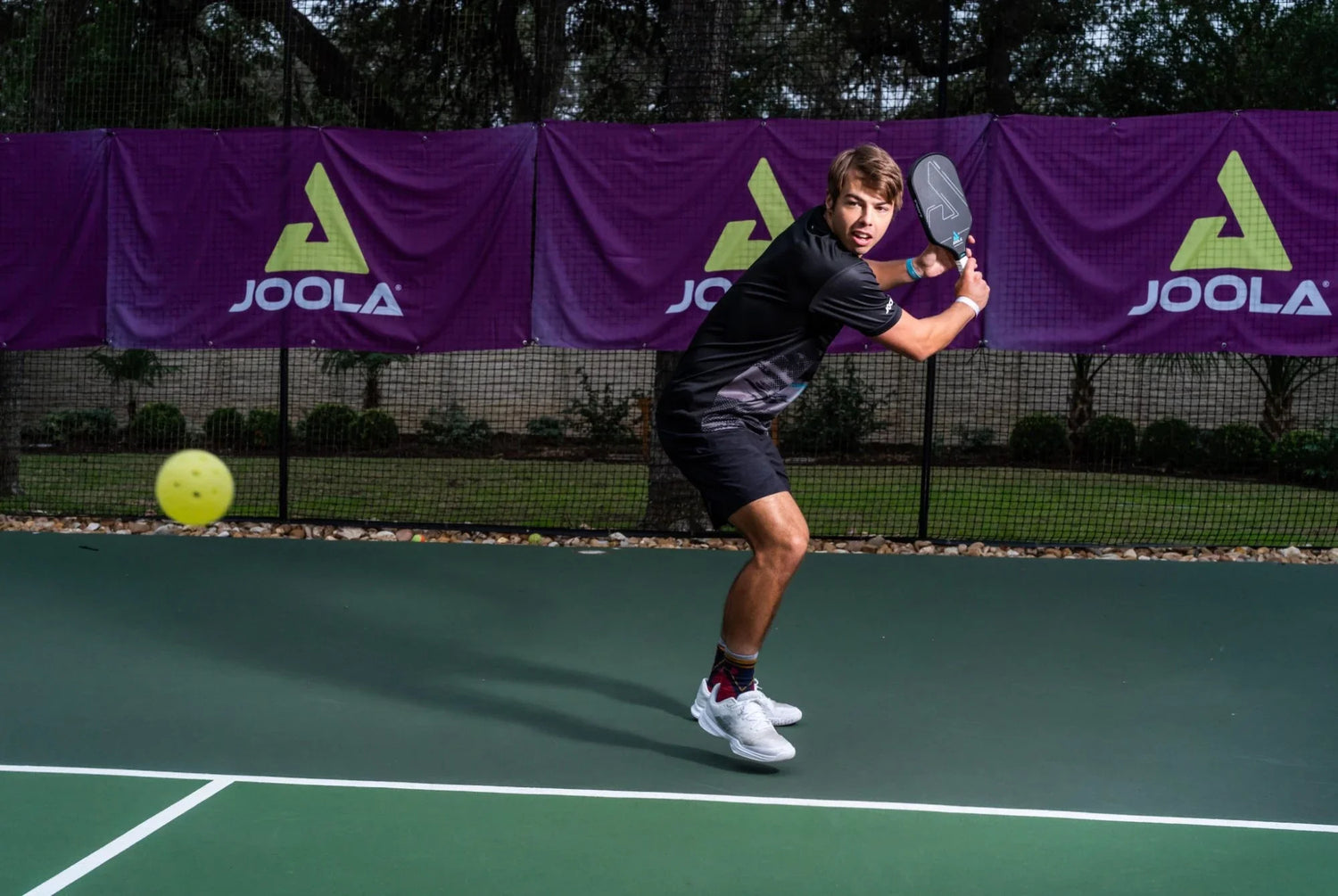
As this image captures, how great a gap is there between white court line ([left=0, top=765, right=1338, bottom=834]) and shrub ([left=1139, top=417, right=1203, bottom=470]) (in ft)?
34.0

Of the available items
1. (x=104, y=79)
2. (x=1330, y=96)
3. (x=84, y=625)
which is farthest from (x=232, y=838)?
(x=1330, y=96)

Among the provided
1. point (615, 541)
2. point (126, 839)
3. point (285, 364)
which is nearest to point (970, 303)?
point (126, 839)

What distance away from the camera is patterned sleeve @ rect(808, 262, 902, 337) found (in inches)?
148

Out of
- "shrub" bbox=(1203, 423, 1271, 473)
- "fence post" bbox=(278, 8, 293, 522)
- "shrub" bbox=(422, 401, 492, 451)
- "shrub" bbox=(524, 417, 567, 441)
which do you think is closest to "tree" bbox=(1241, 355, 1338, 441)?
"shrub" bbox=(1203, 423, 1271, 473)

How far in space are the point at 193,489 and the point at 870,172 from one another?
11.8 feet

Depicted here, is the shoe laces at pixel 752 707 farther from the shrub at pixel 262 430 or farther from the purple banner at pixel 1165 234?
the shrub at pixel 262 430

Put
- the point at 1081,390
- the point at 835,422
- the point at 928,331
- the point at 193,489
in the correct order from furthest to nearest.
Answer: the point at 835,422 → the point at 1081,390 → the point at 193,489 → the point at 928,331

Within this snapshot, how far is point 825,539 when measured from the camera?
7.61 metres

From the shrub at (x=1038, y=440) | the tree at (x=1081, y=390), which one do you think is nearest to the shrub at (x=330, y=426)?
the shrub at (x=1038, y=440)

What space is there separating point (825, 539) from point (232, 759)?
451cm

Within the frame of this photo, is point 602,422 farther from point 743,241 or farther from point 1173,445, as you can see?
point 1173,445

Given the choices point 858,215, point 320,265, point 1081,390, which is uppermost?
point 320,265

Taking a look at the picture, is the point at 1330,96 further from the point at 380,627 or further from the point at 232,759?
the point at 232,759

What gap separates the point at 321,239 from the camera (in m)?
7.73
